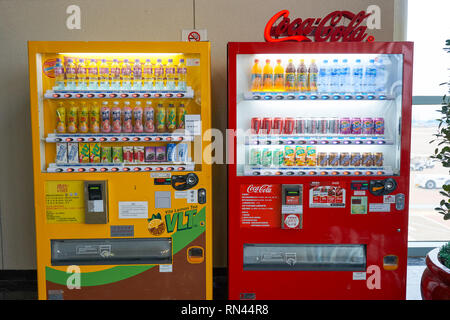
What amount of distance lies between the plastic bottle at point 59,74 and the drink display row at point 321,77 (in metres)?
1.62

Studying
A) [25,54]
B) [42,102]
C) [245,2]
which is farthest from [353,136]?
[25,54]

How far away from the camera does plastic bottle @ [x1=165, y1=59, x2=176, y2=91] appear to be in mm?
2967

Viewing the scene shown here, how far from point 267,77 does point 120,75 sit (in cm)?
128

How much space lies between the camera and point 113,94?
279 centimetres

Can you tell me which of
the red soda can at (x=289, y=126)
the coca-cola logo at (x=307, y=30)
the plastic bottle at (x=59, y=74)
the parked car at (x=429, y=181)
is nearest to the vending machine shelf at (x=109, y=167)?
the plastic bottle at (x=59, y=74)

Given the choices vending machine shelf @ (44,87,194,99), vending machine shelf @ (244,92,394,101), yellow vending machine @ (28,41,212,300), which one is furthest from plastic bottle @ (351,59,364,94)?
vending machine shelf @ (44,87,194,99)

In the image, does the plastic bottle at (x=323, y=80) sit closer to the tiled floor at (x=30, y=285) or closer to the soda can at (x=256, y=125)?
the soda can at (x=256, y=125)

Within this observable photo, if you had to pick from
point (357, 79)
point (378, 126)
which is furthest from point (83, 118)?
point (378, 126)

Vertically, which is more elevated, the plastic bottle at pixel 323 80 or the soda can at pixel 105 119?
the plastic bottle at pixel 323 80

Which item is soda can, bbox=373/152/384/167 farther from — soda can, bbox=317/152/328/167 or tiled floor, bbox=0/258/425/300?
tiled floor, bbox=0/258/425/300

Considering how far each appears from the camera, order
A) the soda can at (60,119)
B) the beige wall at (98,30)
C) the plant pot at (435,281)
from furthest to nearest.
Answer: the beige wall at (98,30) < the soda can at (60,119) < the plant pot at (435,281)

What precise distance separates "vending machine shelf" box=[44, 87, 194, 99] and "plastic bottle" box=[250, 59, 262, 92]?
0.58 metres

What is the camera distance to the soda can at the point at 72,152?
2.94m

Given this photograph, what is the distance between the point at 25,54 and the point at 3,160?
1154 mm
